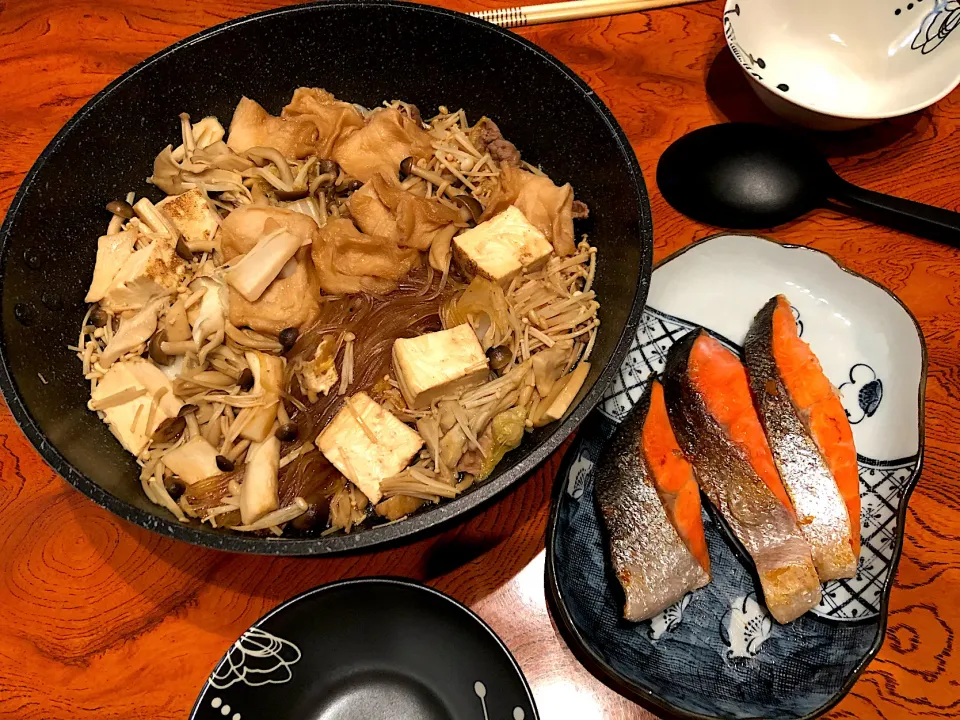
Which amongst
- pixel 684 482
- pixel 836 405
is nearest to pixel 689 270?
pixel 836 405

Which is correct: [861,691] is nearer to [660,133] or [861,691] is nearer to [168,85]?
[660,133]

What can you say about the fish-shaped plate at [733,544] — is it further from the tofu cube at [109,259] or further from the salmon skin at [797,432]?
the tofu cube at [109,259]

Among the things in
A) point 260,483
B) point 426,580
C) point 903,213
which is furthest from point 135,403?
point 903,213

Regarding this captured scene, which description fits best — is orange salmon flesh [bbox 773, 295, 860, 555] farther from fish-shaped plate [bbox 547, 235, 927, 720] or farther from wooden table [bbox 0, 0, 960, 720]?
wooden table [bbox 0, 0, 960, 720]

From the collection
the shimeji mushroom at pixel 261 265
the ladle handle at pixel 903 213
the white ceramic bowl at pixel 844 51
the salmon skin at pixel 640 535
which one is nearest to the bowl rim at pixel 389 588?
the salmon skin at pixel 640 535

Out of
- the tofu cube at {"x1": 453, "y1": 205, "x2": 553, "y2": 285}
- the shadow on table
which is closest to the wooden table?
the shadow on table

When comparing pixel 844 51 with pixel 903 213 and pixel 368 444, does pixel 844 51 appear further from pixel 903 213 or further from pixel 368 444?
pixel 368 444

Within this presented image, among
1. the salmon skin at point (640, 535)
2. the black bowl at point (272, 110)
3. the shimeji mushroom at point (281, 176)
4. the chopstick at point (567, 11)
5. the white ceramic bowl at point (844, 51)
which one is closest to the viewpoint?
the black bowl at point (272, 110)
